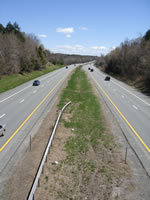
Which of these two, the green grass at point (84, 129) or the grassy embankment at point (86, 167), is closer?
the grassy embankment at point (86, 167)

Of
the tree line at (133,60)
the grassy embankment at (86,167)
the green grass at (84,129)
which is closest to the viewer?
the grassy embankment at (86,167)

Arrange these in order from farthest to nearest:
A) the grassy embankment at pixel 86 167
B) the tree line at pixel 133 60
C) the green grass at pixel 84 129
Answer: the tree line at pixel 133 60 < the green grass at pixel 84 129 < the grassy embankment at pixel 86 167

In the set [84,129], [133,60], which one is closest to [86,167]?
[84,129]

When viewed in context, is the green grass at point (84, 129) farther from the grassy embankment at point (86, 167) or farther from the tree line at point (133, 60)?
the tree line at point (133, 60)

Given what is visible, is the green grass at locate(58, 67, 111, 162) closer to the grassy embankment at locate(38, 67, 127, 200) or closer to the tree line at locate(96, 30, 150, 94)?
the grassy embankment at locate(38, 67, 127, 200)

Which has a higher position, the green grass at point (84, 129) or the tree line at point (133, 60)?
the tree line at point (133, 60)

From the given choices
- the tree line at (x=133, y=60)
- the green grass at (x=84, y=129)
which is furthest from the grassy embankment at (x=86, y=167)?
the tree line at (x=133, y=60)

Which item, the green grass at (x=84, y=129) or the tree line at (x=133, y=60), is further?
the tree line at (x=133, y=60)

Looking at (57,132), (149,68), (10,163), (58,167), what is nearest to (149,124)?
(57,132)

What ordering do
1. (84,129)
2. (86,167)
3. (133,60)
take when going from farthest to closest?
(133,60)
(84,129)
(86,167)

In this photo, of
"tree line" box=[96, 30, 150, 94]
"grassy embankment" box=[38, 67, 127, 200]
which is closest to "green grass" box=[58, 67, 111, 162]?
"grassy embankment" box=[38, 67, 127, 200]

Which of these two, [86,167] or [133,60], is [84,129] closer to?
[86,167]

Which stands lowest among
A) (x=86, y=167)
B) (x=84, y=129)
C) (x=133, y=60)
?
(x=84, y=129)

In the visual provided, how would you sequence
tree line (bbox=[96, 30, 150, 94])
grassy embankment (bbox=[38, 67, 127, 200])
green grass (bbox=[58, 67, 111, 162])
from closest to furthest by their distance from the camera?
grassy embankment (bbox=[38, 67, 127, 200]) → green grass (bbox=[58, 67, 111, 162]) → tree line (bbox=[96, 30, 150, 94])
